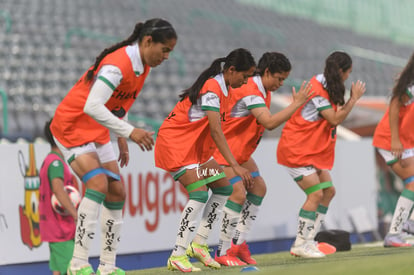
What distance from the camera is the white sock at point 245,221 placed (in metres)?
7.66

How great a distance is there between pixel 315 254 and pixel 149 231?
249cm

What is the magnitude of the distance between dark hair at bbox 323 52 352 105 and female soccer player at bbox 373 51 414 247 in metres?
0.83

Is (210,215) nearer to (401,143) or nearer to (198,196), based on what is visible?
(198,196)

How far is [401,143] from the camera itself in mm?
8688

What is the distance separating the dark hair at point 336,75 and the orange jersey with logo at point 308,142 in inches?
2.7

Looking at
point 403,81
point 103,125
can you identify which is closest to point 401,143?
point 403,81

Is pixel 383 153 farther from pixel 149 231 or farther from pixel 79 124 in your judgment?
pixel 79 124

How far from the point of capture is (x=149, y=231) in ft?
31.7

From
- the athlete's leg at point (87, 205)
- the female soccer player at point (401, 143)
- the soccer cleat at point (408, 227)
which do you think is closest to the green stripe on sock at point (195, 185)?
the athlete's leg at point (87, 205)

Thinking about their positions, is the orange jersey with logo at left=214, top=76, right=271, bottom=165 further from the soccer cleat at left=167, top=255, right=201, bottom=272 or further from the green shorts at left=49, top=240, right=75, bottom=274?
the green shorts at left=49, top=240, right=75, bottom=274

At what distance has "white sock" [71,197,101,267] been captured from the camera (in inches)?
219

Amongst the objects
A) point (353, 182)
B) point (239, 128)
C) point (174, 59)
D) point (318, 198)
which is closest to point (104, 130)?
point (239, 128)

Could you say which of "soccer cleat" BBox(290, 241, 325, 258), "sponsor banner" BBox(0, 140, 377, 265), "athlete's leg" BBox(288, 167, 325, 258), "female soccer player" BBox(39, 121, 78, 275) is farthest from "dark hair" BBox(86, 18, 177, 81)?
"sponsor banner" BBox(0, 140, 377, 265)

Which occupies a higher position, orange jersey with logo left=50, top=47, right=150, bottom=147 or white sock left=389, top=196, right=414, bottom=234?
orange jersey with logo left=50, top=47, right=150, bottom=147
